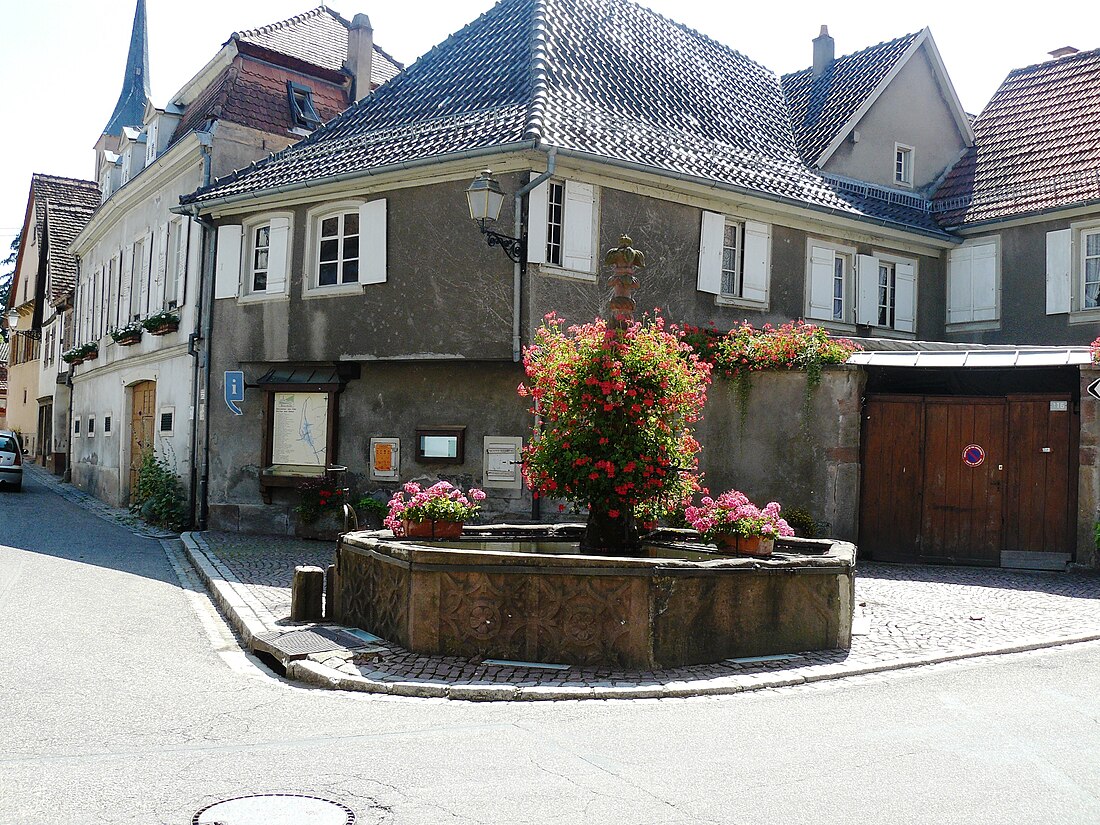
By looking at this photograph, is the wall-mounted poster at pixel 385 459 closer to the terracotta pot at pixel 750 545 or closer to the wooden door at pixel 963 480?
the wooden door at pixel 963 480

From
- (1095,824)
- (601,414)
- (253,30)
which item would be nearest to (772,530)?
(601,414)

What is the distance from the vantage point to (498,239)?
49.9 feet

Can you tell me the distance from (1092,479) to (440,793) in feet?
38.7

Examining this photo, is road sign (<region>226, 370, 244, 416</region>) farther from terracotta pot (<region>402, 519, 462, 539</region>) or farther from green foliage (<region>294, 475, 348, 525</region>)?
terracotta pot (<region>402, 519, 462, 539</region>)

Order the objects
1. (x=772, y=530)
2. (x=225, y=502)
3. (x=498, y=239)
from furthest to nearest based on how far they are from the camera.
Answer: (x=225, y=502) → (x=498, y=239) → (x=772, y=530)

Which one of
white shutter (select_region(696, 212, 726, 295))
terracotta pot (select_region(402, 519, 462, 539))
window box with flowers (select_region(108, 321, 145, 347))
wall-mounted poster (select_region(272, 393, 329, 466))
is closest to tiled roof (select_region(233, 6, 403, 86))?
window box with flowers (select_region(108, 321, 145, 347))

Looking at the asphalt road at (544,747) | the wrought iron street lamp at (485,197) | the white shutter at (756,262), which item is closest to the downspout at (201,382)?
the wrought iron street lamp at (485,197)

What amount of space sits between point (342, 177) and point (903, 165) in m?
12.7

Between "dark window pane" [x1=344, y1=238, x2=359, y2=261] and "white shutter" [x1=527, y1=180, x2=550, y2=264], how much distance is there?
3311 millimetres

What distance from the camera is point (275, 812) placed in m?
4.73

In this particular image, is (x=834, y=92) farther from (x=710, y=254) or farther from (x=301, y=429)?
(x=301, y=429)

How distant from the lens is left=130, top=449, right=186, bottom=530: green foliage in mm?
18844

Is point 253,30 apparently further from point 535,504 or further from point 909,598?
point 909,598

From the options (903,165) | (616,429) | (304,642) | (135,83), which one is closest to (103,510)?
(304,642)
